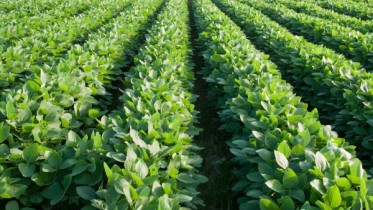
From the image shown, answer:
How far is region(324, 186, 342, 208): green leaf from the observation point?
1897mm

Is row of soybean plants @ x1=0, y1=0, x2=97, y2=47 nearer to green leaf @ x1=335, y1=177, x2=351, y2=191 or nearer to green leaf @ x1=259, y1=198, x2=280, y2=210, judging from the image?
green leaf @ x1=259, y1=198, x2=280, y2=210

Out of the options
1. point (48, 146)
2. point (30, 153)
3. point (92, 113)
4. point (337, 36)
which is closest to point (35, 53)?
point (92, 113)

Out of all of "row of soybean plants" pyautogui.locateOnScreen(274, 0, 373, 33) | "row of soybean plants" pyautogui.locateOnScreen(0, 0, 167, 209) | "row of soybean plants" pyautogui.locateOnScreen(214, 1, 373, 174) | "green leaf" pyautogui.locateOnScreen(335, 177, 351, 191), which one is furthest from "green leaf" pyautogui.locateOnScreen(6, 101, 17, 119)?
"row of soybean plants" pyautogui.locateOnScreen(274, 0, 373, 33)

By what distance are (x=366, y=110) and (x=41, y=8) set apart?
510 inches

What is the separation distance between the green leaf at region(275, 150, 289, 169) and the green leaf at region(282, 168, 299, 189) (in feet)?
0.49

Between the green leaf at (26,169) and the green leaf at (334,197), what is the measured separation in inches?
75.6

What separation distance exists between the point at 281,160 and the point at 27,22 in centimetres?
863

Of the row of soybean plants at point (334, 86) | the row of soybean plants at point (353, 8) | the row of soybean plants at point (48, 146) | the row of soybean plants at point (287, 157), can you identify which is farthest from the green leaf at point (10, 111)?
the row of soybean plants at point (353, 8)

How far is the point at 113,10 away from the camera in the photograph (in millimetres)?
13898

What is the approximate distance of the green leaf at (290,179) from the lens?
2.11m

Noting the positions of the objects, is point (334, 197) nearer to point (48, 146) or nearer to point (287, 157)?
point (287, 157)

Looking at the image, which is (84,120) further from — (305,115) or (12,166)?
(305,115)

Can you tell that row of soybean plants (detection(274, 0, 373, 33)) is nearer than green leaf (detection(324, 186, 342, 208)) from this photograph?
No

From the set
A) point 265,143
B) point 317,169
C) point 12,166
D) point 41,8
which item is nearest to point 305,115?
point 265,143
